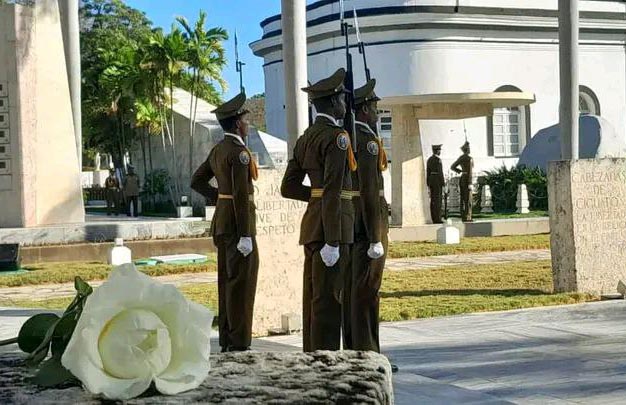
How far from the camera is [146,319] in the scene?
134cm

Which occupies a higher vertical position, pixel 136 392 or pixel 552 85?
pixel 552 85

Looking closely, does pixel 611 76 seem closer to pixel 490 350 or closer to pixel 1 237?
pixel 1 237

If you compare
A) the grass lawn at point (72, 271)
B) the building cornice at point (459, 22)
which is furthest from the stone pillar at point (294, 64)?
the building cornice at point (459, 22)

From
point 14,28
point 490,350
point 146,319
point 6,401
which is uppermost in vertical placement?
point 14,28

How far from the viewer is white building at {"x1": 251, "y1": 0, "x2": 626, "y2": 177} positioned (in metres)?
31.8

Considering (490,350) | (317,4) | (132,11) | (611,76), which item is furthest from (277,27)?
(490,350)

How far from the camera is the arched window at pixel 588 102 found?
35344mm

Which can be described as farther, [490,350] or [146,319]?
[490,350]

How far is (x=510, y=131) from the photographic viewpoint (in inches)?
1358

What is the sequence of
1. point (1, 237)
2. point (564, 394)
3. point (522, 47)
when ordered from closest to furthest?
point (564, 394)
point (1, 237)
point (522, 47)

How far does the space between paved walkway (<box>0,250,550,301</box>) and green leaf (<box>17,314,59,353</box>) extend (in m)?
9.94

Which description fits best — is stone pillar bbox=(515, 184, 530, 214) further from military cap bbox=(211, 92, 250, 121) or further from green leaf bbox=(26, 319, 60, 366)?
green leaf bbox=(26, 319, 60, 366)

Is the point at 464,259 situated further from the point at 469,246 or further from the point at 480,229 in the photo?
the point at 480,229

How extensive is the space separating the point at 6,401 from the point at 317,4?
33.4m
